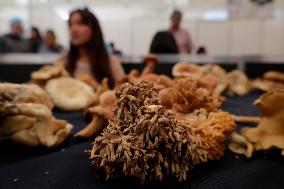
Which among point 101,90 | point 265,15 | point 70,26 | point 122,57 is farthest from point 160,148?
point 265,15

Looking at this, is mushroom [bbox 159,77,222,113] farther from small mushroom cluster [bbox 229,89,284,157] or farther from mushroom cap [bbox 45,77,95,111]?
mushroom cap [bbox 45,77,95,111]

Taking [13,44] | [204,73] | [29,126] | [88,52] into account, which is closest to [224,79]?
[204,73]

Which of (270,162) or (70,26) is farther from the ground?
(70,26)

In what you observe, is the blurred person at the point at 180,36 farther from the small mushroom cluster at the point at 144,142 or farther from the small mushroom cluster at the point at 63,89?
the small mushroom cluster at the point at 144,142

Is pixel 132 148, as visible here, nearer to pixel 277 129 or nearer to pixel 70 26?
pixel 277 129

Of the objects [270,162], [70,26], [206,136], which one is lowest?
[270,162]
